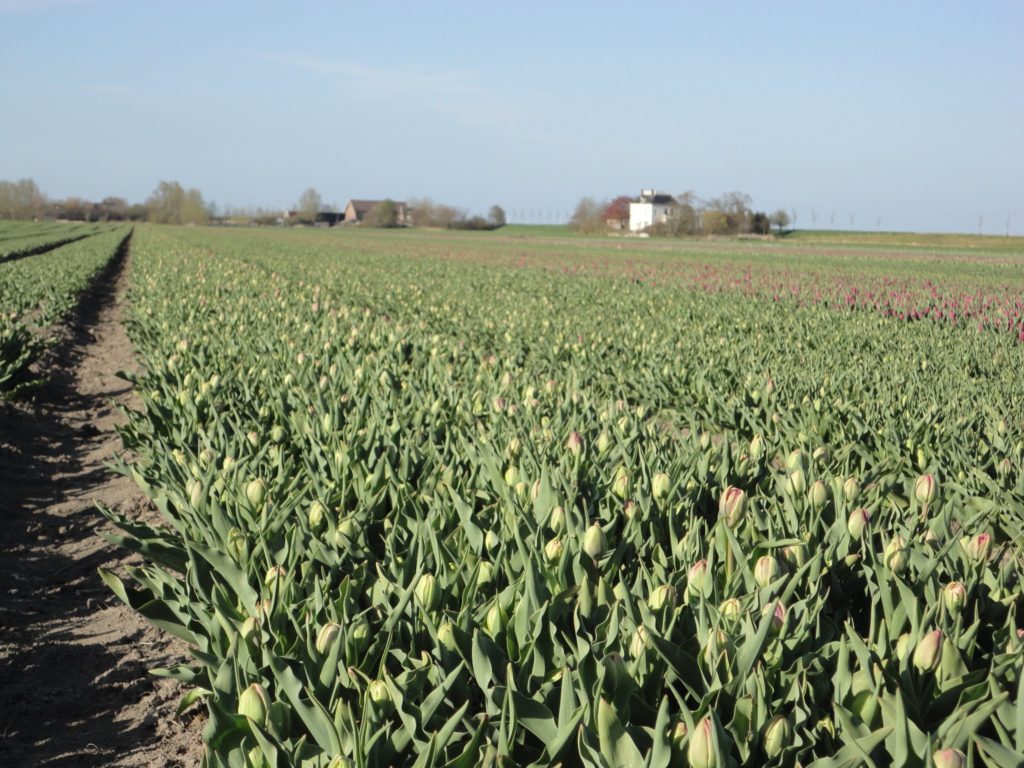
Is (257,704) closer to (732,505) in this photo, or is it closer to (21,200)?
(732,505)

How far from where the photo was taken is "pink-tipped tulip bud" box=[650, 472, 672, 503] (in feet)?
9.59

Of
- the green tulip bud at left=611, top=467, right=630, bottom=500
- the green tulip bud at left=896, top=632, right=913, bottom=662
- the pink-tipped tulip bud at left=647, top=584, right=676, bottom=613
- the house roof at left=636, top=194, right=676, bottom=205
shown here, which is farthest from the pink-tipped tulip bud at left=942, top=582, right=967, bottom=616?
the house roof at left=636, top=194, right=676, bottom=205

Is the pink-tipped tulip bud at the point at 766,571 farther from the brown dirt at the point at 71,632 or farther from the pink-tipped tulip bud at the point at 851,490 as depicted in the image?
the brown dirt at the point at 71,632

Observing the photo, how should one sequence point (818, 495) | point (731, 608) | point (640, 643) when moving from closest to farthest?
point (640, 643), point (731, 608), point (818, 495)

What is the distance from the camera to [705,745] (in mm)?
1541

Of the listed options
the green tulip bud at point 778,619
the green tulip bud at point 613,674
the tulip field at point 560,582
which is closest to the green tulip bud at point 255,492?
the tulip field at point 560,582

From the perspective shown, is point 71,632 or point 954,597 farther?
point 71,632

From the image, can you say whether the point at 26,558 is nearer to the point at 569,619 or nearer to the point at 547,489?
the point at 547,489

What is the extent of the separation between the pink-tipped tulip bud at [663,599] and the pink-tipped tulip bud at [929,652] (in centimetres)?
50

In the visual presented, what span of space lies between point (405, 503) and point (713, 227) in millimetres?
91647

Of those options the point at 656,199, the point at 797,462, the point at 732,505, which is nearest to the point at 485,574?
the point at 732,505

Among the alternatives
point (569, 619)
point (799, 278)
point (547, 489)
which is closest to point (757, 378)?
point (547, 489)

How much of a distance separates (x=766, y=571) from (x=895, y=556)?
385 mm

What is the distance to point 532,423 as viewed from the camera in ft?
13.3
